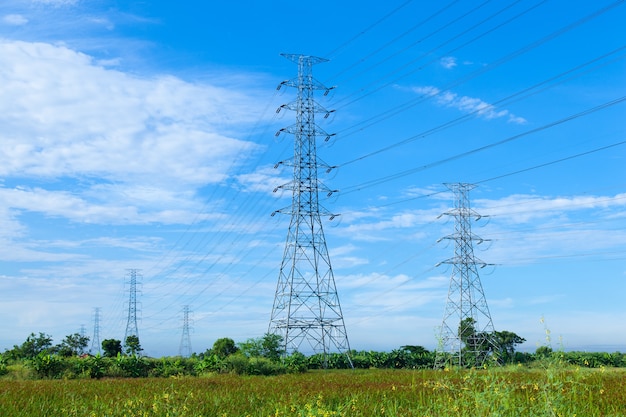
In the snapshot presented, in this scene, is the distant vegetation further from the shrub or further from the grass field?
the grass field

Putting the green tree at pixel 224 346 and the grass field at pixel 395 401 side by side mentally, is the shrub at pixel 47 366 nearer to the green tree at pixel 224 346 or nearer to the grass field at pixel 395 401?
the grass field at pixel 395 401

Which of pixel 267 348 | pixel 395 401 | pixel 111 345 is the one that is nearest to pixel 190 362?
pixel 267 348

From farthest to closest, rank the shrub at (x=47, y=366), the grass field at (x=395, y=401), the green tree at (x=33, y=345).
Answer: the green tree at (x=33, y=345), the shrub at (x=47, y=366), the grass field at (x=395, y=401)

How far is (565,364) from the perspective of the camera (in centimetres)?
769

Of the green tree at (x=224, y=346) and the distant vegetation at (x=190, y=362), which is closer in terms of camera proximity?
the distant vegetation at (x=190, y=362)

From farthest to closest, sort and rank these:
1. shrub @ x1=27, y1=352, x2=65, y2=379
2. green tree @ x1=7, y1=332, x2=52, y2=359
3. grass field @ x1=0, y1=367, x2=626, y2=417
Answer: green tree @ x1=7, y1=332, x2=52, y2=359, shrub @ x1=27, y1=352, x2=65, y2=379, grass field @ x1=0, y1=367, x2=626, y2=417

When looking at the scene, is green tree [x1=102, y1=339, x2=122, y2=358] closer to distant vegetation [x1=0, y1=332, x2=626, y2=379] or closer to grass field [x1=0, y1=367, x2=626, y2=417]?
distant vegetation [x1=0, y1=332, x2=626, y2=379]

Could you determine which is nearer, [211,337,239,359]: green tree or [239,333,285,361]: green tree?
[239,333,285,361]: green tree

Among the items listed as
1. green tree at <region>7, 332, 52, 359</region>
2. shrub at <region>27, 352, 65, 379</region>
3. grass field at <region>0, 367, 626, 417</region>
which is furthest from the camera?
green tree at <region>7, 332, 52, 359</region>

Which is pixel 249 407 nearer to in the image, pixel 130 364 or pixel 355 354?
pixel 130 364

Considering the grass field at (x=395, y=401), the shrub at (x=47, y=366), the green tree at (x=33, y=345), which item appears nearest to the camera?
the grass field at (x=395, y=401)

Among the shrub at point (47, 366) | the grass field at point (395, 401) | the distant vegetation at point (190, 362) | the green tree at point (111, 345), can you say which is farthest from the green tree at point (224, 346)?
the grass field at point (395, 401)

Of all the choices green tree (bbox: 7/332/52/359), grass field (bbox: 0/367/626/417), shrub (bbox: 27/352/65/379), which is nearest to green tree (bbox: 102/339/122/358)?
green tree (bbox: 7/332/52/359)

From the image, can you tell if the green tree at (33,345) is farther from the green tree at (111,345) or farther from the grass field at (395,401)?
the grass field at (395,401)
